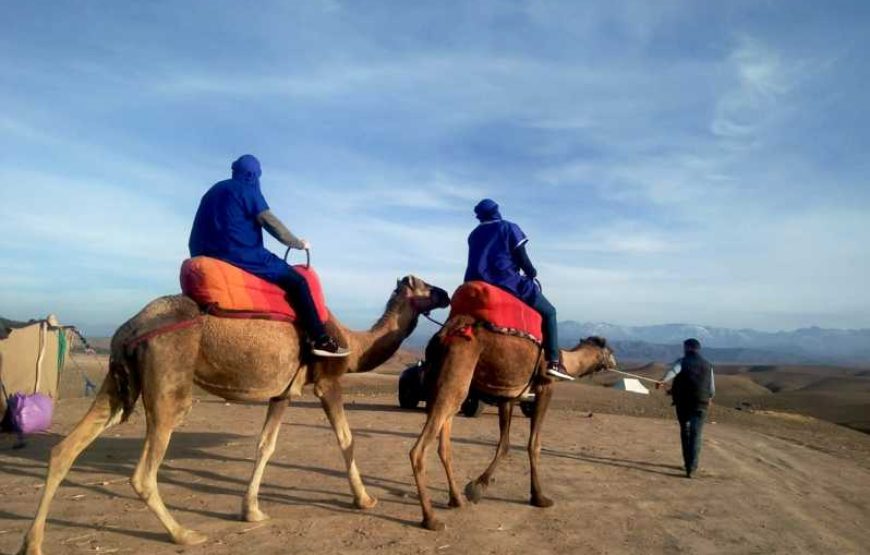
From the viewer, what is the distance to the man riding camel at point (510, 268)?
7.73 m

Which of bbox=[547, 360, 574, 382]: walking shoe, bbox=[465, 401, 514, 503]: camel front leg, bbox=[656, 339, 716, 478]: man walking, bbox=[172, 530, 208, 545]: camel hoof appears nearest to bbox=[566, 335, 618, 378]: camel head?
bbox=[547, 360, 574, 382]: walking shoe

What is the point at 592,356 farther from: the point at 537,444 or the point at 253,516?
the point at 253,516

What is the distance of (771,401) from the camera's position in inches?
1169

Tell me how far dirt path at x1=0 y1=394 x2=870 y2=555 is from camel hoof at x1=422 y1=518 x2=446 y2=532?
4.5 inches

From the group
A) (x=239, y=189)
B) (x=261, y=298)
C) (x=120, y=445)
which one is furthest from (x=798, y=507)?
(x=120, y=445)

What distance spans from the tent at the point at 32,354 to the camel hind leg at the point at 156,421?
8082 mm

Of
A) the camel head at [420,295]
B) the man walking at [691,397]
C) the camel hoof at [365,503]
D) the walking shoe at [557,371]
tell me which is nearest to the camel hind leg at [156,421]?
the camel hoof at [365,503]

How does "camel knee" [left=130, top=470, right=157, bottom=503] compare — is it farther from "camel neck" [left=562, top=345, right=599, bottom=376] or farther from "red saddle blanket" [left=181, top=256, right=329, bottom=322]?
"camel neck" [left=562, top=345, right=599, bottom=376]

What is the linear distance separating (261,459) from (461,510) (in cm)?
238

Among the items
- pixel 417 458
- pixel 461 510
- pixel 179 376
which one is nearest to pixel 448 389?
pixel 417 458

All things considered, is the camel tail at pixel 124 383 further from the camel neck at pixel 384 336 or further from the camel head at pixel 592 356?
the camel head at pixel 592 356

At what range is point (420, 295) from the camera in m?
7.79

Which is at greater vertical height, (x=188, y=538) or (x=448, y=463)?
(x=448, y=463)

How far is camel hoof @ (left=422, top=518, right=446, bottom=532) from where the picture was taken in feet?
21.7
